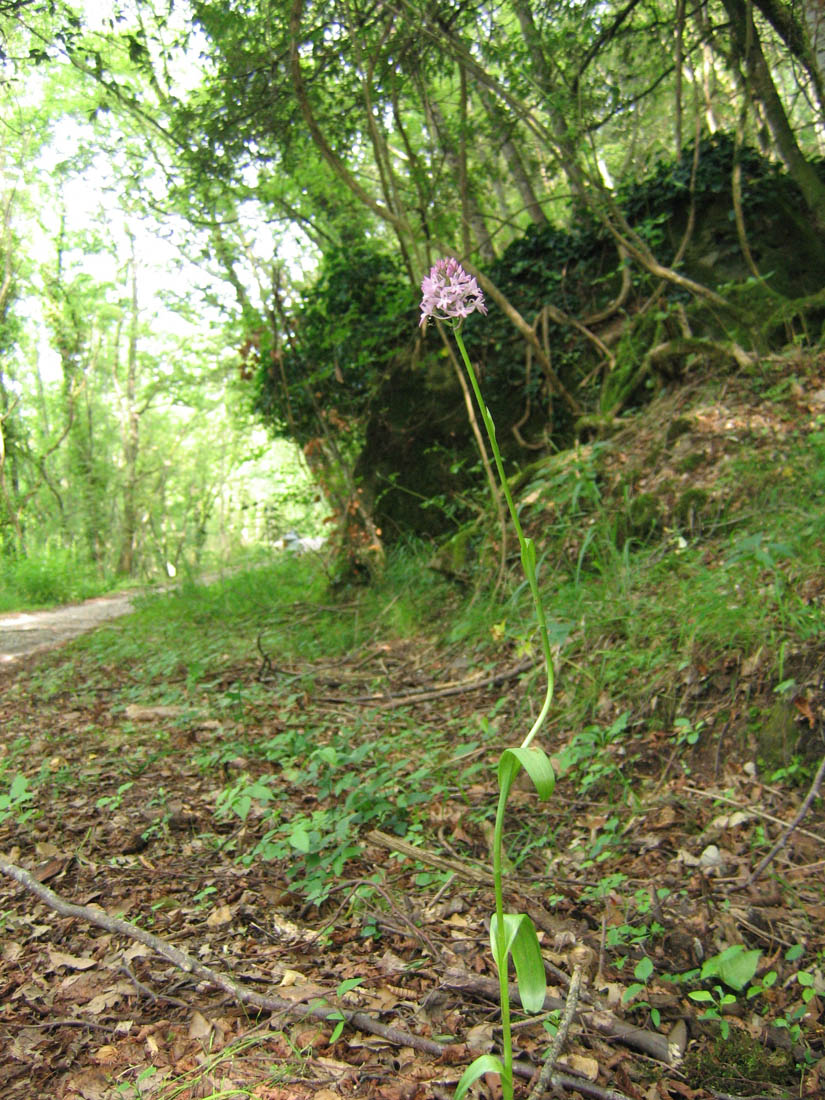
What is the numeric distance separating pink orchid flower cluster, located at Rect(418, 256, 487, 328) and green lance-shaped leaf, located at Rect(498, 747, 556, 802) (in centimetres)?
69

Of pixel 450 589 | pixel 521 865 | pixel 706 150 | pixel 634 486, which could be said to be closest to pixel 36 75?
pixel 706 150

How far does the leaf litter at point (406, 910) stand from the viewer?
1.47 m

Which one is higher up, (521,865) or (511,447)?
(511,447)

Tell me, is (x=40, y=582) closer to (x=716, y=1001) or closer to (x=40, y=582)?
(x=40, y=582)

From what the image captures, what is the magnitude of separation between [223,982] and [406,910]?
0.54 metres

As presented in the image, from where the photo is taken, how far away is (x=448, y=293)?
4.03ft

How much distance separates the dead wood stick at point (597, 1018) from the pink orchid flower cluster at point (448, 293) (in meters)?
1.39

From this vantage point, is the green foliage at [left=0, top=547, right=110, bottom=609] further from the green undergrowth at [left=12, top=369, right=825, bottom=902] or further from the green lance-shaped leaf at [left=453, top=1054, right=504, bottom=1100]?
the green lance-shaped leaf at [left=453, top=1054, right=504, bottom=1100]

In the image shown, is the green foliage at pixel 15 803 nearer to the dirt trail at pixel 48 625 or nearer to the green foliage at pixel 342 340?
the dirt trail at pixel 48 625

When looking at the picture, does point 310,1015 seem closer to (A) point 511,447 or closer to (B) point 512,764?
(B) point 512,764

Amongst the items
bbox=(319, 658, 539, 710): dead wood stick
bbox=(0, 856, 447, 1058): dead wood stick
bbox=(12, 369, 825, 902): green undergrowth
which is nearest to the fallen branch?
bbox=(0, 856, 447, 1058): dead wood stick

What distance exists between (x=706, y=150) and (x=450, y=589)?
4394 mm

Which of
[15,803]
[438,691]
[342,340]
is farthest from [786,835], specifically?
[342,340]

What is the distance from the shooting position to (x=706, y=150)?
20.6ft
